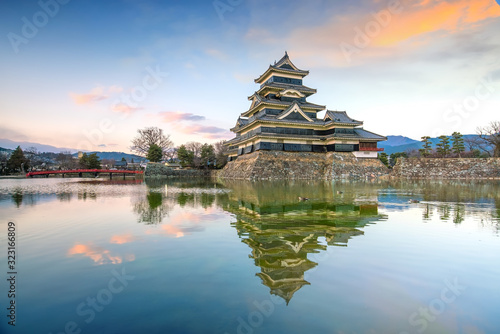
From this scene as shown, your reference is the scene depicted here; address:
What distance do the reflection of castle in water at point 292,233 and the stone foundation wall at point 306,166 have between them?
75.6 feet

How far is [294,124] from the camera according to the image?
3797 cm

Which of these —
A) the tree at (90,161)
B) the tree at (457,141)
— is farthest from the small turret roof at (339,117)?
the tree at (90,161)

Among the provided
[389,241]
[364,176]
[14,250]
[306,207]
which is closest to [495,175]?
[364,176]

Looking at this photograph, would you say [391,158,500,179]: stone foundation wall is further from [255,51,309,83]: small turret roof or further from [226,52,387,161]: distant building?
[255,51,309,83]: small turret roof

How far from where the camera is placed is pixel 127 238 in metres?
6.66

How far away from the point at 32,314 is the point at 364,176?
37.8 meters

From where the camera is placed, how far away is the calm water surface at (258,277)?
307 centimetres

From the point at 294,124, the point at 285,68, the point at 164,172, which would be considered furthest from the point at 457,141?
the point at 164,172

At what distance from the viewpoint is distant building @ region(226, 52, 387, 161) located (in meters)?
37.2

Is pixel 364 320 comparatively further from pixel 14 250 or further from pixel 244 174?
pixel 244 174

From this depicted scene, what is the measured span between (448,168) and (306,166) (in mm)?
18588

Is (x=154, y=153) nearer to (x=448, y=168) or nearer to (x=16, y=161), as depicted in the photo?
(x=16, y=161)

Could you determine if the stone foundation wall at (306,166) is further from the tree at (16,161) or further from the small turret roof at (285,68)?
the tree at (16,161)

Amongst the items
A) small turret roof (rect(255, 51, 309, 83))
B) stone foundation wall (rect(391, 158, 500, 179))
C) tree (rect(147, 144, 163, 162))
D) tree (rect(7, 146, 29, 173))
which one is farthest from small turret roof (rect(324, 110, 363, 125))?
tree (rect(7, 146, 29, 173))
